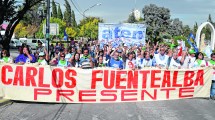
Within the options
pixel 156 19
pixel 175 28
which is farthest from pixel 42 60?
pixel 175 28

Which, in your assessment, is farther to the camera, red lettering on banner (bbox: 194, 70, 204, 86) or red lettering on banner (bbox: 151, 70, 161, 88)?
red lettering on banner (bbox: 194, 70, 204, 86)

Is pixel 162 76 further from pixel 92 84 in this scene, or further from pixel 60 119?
pixel 60 119

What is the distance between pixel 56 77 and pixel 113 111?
210cm

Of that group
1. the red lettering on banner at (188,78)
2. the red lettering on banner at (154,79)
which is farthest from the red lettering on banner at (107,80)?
the red lettering on banner at (188,78)

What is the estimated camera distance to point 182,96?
11102 millimetres

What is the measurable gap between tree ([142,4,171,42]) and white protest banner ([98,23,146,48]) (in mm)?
34937

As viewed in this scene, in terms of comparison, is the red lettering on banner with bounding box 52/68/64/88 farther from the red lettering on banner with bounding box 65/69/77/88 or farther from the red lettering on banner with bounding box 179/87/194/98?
the red lettering on banner with bounding box 179/87/194/98

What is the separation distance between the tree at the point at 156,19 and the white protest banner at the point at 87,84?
44810 millimetres

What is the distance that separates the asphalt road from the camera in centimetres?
855

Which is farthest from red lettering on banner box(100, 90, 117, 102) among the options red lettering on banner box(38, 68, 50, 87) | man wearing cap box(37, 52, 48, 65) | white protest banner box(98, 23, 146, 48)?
white protest banner box(98, 23, 146, 48)

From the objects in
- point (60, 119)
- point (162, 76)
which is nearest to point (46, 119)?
point (60, 119)

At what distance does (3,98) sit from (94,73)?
2.75 m

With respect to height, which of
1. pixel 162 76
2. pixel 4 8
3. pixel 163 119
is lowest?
pixel 163 119

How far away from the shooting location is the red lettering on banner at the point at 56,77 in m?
10.3
